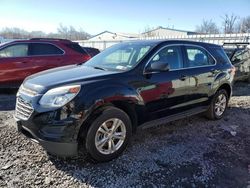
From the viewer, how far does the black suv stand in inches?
130

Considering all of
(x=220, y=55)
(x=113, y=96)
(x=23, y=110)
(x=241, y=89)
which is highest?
(x=220, y=55)

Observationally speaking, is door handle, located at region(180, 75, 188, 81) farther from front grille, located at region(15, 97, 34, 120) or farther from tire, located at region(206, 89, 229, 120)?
front grille, located at region(15, 97, 34, 120)

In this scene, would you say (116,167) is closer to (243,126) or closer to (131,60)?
(131,60)

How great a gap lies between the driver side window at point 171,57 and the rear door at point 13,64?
15.5 ft

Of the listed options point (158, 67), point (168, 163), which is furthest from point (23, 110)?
point (168, 163)

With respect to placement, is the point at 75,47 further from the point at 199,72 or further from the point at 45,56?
the point at 199,72

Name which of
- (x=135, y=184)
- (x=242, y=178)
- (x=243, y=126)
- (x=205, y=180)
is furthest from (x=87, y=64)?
(x=243, y=126)

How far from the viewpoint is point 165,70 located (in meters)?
4.15

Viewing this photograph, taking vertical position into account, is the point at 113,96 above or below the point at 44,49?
below

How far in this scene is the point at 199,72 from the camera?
16.5 ft

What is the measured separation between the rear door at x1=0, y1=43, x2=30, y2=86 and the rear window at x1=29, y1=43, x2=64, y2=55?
26 cm

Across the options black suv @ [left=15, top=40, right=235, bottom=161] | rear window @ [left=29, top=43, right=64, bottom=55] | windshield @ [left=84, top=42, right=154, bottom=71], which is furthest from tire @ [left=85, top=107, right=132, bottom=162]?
rear window @ [left=29, top=43, right=64, bottom=55]

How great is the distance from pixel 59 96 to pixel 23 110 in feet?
2.03

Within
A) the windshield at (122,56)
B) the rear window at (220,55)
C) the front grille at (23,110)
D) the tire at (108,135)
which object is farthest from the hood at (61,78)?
the rear window at (220,55)
